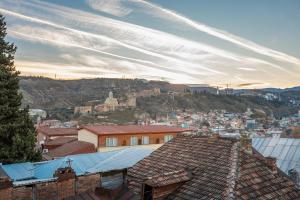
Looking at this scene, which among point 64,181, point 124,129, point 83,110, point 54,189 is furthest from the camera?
point 83,110

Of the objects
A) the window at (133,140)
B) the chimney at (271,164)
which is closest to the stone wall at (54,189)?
the chimney at (271,164)

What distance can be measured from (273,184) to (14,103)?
19765mm

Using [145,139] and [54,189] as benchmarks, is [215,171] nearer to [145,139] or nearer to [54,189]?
[54,189]

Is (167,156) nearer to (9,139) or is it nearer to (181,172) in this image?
(181,172)

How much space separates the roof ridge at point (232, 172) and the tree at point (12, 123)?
1581cm

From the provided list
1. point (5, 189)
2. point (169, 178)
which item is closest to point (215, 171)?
point (169, 178)

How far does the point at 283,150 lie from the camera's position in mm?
27906

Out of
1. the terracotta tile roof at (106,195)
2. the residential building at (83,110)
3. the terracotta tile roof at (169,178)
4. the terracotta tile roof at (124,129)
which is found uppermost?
the terracotta tile roof at (169,178)

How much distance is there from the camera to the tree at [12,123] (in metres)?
24.3

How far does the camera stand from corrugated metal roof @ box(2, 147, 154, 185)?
17672mm

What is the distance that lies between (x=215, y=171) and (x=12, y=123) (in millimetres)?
17141

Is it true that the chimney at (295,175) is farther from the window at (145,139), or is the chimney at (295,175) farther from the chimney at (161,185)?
the window at (145,139)

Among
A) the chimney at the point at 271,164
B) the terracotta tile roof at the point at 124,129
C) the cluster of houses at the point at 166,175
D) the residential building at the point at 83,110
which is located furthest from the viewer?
the residential building at the point at 83,110

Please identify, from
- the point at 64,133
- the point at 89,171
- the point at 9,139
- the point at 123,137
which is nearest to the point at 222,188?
the point at 89,171
